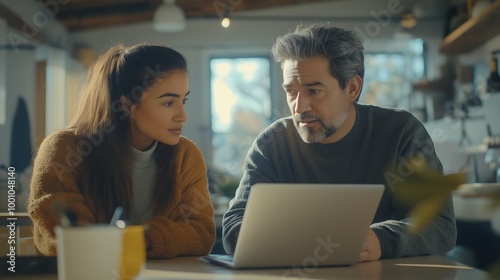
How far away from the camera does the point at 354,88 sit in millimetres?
2264

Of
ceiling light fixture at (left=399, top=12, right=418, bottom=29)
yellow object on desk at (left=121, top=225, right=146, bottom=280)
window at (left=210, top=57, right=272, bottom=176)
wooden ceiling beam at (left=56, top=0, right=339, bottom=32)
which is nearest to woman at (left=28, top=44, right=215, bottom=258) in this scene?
yellow object on desk at (left=121, top=225, right=146, bottom=280)

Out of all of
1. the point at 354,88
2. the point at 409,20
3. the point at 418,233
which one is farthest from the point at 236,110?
the point at 418,233

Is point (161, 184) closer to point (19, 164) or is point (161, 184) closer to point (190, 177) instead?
point (190, 177)

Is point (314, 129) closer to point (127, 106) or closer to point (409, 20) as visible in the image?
point (127, 106)

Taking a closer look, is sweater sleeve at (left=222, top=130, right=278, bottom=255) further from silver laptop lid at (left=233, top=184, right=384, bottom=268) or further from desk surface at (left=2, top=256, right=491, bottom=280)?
silver laptop lid at (left=233, top=184, right=384, bottom=268)

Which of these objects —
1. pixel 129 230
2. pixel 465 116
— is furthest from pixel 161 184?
pixel 465 116

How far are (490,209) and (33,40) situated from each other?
6323mm

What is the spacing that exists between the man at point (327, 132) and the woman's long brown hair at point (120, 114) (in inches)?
9.4

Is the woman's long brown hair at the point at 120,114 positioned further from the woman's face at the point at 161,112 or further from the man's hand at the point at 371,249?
the man's hand at the point at 371,249

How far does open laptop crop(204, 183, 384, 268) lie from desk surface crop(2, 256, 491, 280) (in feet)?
0.09

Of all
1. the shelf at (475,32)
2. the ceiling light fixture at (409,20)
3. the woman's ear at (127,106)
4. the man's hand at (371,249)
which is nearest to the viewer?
the man's hand at (371,249)

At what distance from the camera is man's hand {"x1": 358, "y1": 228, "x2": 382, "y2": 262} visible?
1528mm

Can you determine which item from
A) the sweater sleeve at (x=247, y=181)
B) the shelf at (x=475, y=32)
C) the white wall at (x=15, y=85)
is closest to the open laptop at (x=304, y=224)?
the sweater sleeve at (x=247, y=181)

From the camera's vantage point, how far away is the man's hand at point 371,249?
1.53m
